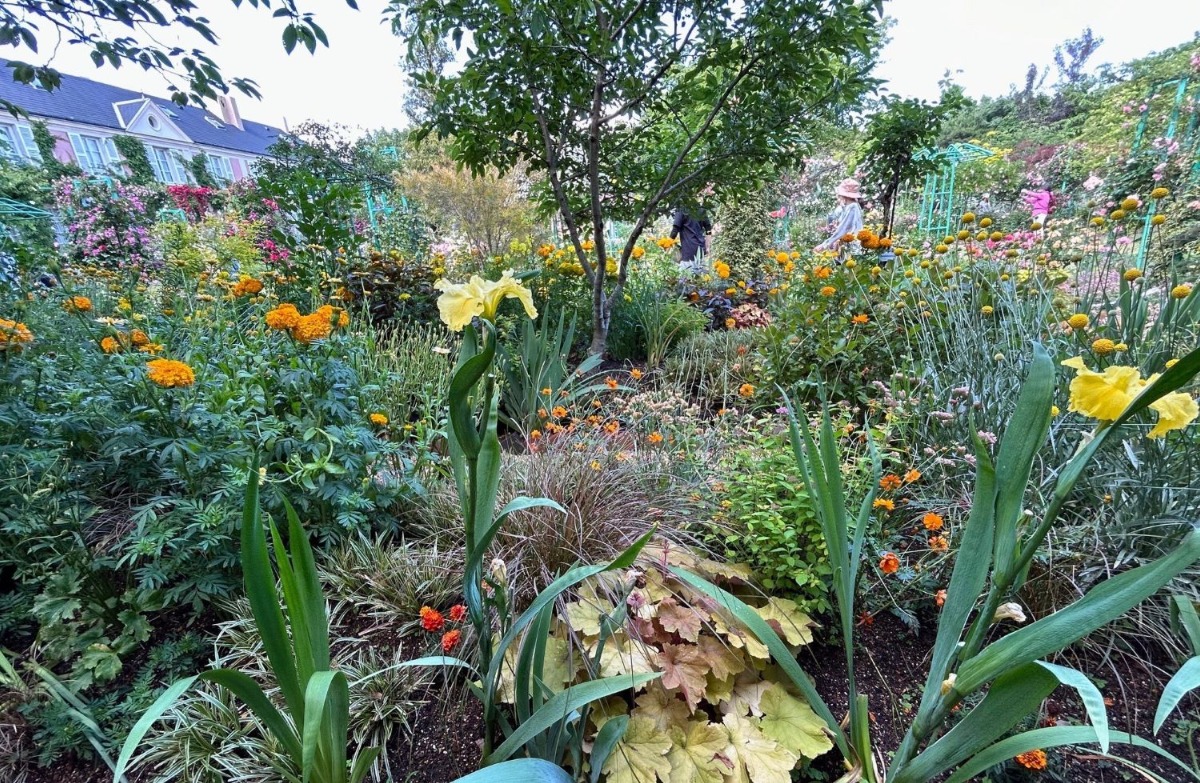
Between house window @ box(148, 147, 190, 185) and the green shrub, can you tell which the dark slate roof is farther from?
the green shrub

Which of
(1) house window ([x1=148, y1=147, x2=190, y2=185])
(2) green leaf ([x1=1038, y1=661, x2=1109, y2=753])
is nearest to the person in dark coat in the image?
(2) green leaf ([x1=1038, y1=661, x2=1109, y2=753])

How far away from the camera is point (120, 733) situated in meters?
1.08

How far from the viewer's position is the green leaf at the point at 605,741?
912 mm

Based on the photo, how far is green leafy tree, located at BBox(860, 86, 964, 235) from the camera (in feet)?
13.5

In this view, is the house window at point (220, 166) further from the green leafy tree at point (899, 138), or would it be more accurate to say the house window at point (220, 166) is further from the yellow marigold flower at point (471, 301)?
the yellow marigold flower at point (471, 301)

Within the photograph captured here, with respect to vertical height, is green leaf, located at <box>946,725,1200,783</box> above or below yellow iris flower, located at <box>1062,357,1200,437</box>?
below

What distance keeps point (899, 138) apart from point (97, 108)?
2985cm

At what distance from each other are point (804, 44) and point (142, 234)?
263 inches

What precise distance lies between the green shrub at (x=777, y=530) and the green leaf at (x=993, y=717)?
0.45 meters

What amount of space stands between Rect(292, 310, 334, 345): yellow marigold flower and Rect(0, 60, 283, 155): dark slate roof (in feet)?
55.7

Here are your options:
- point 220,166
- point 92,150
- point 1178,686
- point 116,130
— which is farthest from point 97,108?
point 1178,686

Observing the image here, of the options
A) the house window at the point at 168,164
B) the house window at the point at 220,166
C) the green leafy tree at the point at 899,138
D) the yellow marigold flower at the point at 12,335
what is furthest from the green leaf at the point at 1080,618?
the house window at the point at 220,166

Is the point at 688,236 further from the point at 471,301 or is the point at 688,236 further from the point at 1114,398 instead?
the point at 1114,398

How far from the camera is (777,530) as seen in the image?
1.28 m
